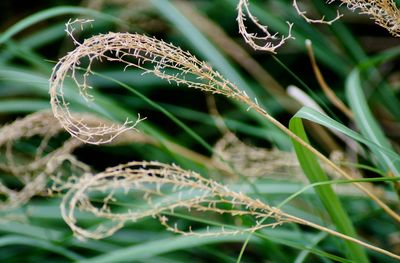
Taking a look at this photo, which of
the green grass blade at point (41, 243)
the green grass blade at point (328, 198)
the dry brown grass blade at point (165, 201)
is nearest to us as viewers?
the dry brown grass blade at point (165, 201)

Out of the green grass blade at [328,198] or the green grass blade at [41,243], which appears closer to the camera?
the green grass blade at [328,198]

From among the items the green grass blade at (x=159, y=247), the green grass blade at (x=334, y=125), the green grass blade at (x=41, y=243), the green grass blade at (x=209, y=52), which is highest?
the green grass blade at (x=209, y=52)

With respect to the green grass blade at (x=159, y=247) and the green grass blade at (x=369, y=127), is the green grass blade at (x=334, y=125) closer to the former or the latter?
the green grass blade at (x=369, y=127)

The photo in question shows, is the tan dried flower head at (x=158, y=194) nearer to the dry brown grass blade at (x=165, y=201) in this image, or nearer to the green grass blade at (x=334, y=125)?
the dry brown grass blade at (x=165, y=201)

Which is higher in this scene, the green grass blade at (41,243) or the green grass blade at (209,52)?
the green grass blade at (209,52)

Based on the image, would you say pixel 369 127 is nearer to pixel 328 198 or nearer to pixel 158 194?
pixel 328 198

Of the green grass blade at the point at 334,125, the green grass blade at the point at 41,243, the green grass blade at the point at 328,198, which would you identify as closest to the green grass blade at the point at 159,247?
the green grass blade at the point at 41,243

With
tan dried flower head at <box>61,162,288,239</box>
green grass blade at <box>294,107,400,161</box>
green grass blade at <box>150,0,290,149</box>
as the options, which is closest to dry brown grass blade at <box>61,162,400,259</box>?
tan dried flower head at <box>61,162,288,239</box>

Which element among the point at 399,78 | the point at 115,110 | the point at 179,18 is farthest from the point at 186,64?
the point at 399,78

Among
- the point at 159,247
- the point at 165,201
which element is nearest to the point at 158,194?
the point at 165,201

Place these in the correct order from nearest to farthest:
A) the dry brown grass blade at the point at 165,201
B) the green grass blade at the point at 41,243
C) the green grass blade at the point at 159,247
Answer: the dry brown grass blade at the point at 165,201, the green grass blade at the point at 159,247, the green grass blade at the point at 41,243

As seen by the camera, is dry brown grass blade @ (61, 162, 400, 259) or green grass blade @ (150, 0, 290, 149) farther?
green grass blade @ (150, 0, 290, 149)

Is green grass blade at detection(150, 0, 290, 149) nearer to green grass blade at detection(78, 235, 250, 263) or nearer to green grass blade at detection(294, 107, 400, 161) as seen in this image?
green grass blade at detection(78, 235, 250, 263)
